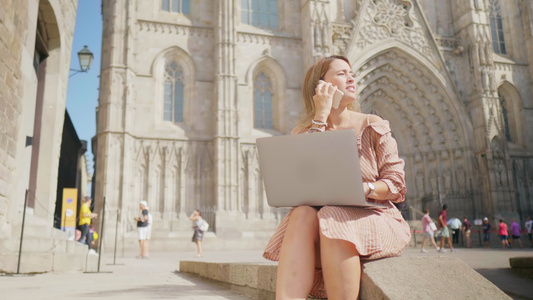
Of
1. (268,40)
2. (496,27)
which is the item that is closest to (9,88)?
(268,40)

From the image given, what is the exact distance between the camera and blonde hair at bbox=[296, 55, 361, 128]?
8.32 feet

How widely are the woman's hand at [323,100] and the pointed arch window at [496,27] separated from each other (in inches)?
1008

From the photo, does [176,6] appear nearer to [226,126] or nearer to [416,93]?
[226,126]

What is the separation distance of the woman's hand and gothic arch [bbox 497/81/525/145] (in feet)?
80.7

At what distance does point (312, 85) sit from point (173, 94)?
58.8 ft

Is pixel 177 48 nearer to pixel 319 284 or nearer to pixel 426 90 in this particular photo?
pixel 426 90

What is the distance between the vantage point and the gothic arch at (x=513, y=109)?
77.8 feet

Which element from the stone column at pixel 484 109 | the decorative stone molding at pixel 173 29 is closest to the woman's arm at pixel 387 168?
the decorative stone molding at pixel 173 29

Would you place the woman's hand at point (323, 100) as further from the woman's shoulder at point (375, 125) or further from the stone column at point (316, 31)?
the stone column at point (316, 31)

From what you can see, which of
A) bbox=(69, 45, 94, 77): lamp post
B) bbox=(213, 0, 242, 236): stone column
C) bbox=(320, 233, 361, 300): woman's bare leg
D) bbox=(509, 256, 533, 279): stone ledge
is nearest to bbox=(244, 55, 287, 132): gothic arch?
bbox=(213, 0, 242, 236): stone column

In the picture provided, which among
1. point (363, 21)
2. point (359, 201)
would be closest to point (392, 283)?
point (359, 201)

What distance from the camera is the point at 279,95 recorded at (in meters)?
20.8

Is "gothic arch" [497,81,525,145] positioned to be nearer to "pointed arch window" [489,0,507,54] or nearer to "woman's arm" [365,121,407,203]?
"pointed arch window" [489,0,507,54]

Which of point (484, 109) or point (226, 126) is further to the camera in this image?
point (484, 109)
